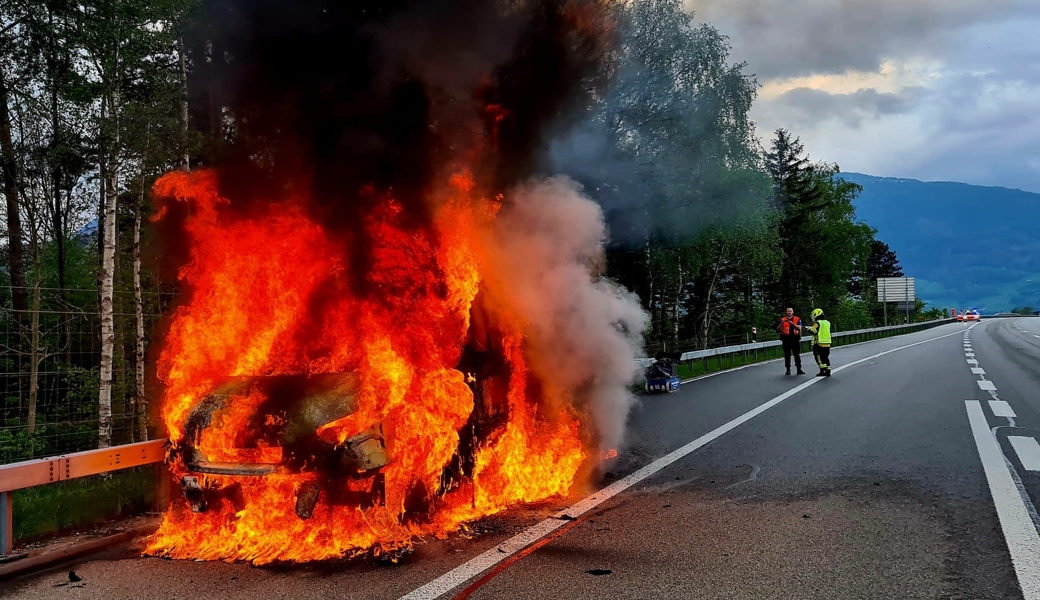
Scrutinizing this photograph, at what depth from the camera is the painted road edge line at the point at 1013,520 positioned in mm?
3717

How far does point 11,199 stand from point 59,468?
13862 millimetres

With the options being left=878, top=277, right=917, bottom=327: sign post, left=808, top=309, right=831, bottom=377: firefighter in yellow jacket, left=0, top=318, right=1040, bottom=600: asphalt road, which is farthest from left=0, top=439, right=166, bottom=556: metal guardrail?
left=878, top=277, right=917, bottom=327: sign post

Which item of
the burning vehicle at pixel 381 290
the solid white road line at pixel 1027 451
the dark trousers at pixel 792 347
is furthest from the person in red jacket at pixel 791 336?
the burning vehicle at pixel 381 290

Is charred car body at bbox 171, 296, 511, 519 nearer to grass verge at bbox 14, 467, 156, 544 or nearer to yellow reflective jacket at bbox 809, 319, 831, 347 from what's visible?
grass verge at bbox 14, 467, 156, 544

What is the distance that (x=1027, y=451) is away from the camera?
7.29m

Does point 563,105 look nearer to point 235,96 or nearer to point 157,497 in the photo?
point 235,96

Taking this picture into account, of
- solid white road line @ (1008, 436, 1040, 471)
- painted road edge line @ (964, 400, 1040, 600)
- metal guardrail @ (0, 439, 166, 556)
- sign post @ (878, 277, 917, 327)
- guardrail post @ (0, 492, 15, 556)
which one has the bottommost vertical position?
solid white road line @ (1008, 436, 1040, 471)

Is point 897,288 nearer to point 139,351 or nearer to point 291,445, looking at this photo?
point 139,351

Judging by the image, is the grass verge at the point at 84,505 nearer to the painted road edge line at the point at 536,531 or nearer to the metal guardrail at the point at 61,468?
the metal guardrail at the point at 61,468

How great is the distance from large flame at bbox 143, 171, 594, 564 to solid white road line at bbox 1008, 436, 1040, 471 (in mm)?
4442

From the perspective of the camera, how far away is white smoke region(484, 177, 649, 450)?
656 centimetres

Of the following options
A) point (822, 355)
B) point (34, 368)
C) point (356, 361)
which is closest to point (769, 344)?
point (822, 355)

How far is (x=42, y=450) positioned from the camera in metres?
8.48

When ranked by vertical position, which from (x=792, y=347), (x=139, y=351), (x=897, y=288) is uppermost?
(x=897, y=288)
